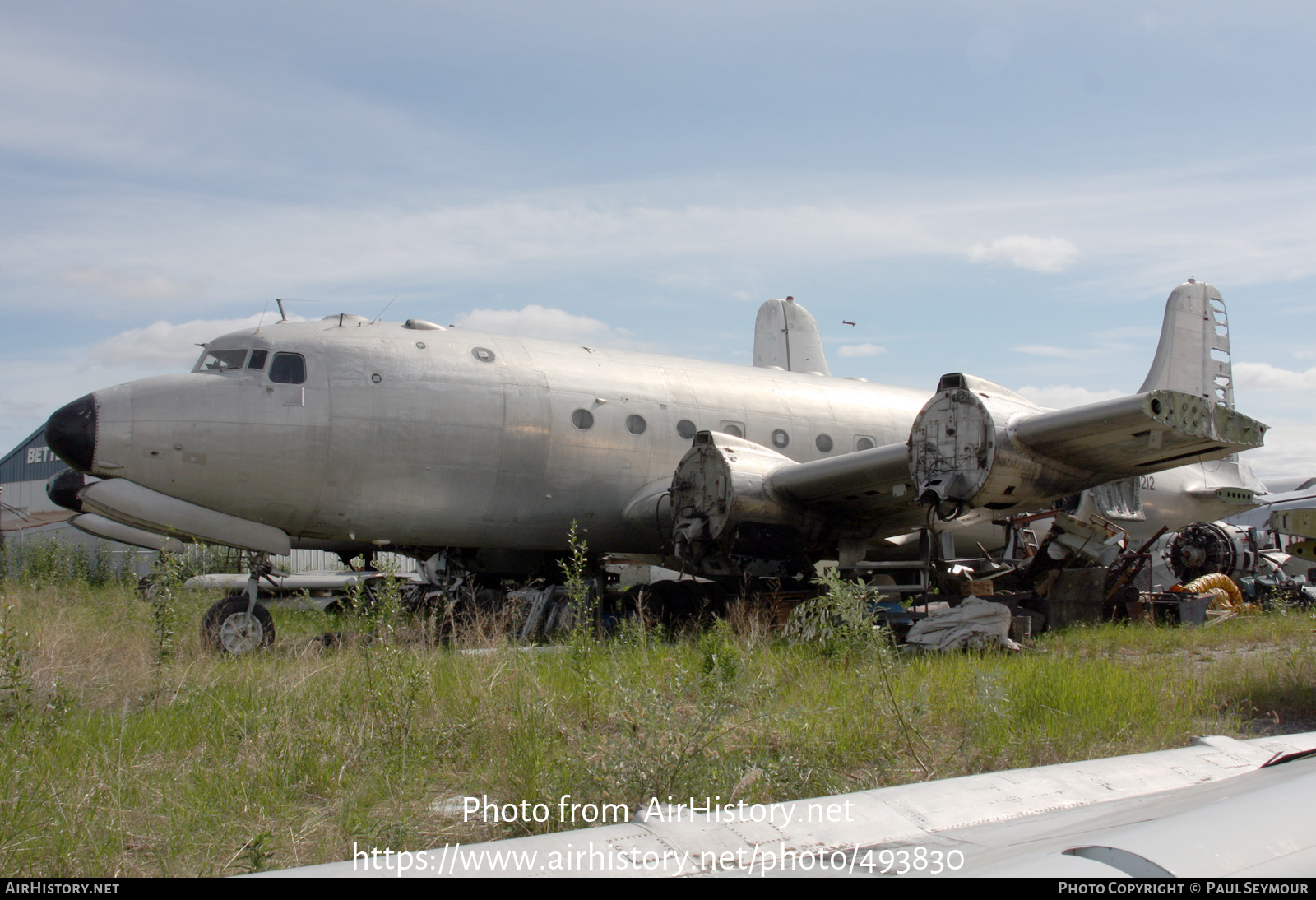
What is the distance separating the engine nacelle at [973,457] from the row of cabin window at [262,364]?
653 centimetres

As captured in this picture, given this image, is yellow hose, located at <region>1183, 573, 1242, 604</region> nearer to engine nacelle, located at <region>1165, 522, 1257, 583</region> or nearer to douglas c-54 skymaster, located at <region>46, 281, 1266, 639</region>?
engine nacelle, located at <region>1165, 522, 1257, 583</region>

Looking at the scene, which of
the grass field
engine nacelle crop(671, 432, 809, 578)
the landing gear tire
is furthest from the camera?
engine nacelle crop(671, 432, 809, 578)

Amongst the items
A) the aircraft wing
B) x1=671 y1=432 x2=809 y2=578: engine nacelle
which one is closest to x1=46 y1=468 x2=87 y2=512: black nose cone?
x1=671 y1=432 x2=809 y2=578: engine nacelle

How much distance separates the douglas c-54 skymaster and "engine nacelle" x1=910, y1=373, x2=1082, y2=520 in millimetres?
19

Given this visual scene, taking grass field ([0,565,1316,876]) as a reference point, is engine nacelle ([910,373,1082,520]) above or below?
above

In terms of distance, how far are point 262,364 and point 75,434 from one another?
1.88 metres

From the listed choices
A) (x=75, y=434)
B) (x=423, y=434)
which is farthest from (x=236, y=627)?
(x=423, y=434)

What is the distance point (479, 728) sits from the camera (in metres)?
5.51

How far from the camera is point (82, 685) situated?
22.0ft

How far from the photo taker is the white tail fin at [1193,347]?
54.2 ft

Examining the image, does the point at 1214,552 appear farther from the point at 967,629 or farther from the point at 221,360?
the point at 221,360

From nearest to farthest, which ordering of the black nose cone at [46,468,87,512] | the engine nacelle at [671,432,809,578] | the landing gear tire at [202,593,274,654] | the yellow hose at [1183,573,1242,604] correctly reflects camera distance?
the landing gear tire at [202,593,274,654]
the engine nacelle at [671,432,809,578]
the black nose cone at [46,468,87,512]
the yellow hose at [1183,573,1242,604]

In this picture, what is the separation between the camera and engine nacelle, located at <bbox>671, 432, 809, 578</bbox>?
1033 centimetres

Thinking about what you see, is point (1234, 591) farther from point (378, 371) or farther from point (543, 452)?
point (378, 371)
